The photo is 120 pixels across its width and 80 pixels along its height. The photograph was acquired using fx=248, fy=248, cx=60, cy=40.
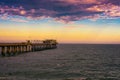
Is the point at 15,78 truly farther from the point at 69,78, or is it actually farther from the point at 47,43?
the point at 47,43

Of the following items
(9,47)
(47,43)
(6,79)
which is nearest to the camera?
(6,79)

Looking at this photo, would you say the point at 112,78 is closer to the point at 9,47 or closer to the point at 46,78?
the point at 46,78

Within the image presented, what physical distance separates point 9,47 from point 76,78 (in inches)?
1954

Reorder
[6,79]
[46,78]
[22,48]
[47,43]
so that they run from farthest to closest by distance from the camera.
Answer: [47,43], [22,48], [46,78], [6,79]

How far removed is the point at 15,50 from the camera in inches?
3268

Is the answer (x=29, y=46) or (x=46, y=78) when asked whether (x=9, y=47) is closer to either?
(x=29, y=46)

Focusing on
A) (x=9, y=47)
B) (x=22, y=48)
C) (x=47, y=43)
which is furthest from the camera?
(x=47, y=43)

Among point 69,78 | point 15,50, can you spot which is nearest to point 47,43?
point 15,50

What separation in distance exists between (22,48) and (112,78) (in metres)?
66.3

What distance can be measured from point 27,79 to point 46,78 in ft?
8.11

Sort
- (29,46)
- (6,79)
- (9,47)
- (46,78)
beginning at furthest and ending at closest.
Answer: (29,46)
(9,47)
(46,78)
(6,79)

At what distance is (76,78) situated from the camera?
3000 centimetres

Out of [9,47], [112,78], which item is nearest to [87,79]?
[112,78]

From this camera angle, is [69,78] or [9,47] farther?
[9,47]
